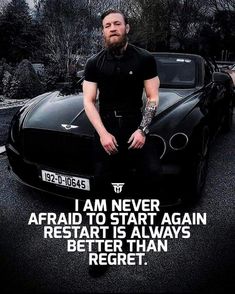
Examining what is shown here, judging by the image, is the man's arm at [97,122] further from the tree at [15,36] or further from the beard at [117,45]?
the tree at [15,36]

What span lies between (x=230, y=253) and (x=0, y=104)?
694 cm

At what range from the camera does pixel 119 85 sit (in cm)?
239

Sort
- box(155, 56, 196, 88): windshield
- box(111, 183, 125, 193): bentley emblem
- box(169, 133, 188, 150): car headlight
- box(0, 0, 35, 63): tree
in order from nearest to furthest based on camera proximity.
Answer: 1. box(111, 183, 125, 193): bentley emblem
2. box(169, 133, 188, 150): car headlight
3. box(155, 56, 196, 88): windshield
4. box(0, 0, 35, 63): tree

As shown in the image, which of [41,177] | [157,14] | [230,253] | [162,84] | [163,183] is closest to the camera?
[230,253]

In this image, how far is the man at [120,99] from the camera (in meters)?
2.38

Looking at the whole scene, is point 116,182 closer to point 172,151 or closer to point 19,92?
point 172,151

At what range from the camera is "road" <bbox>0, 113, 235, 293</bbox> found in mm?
2338

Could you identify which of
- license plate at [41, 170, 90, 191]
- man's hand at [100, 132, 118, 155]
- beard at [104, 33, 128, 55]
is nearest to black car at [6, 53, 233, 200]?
license plate at [41, 170, 90, 191]

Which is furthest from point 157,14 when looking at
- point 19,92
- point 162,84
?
point 162,84

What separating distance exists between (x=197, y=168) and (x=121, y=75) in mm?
1293

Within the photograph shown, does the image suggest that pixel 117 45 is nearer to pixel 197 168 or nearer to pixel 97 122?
pixel 97 122

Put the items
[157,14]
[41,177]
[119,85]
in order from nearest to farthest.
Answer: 1. [119,85]
2. [41,177]
3. [157,14]

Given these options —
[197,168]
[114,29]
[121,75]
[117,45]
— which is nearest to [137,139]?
[121,75]

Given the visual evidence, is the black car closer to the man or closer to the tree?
the man
